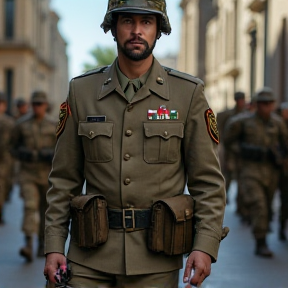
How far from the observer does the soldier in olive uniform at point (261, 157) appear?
10.3 meters

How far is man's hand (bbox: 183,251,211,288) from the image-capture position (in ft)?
11.8

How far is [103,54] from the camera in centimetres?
10631

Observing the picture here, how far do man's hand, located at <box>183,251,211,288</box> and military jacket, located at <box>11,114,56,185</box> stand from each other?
6426 mm

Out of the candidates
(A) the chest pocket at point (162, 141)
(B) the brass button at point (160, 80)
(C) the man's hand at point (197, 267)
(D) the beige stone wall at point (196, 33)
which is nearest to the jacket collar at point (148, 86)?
(B) the brass button at point (160, 80)

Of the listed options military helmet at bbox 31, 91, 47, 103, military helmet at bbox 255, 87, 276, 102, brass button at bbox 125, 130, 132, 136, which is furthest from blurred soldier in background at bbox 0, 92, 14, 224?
brass button at bbox 125, 130, 132, 136

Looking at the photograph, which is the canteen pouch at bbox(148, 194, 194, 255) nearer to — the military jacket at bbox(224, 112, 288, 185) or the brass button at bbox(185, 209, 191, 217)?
the brass button at bbox(185, 209, 191, 217)

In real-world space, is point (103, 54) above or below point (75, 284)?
above

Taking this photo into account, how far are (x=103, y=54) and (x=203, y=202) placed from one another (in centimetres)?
10318

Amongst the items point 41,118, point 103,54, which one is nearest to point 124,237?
point 41,118

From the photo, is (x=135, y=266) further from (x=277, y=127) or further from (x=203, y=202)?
(x=277, y=127)

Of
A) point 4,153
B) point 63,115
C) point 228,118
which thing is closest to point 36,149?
point 4,153

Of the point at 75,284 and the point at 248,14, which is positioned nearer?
the point at 75,284

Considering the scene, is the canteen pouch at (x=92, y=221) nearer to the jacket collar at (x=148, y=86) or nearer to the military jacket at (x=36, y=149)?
the jacket collar at (x=148, y=86)

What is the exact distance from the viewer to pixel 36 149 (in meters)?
10.1
